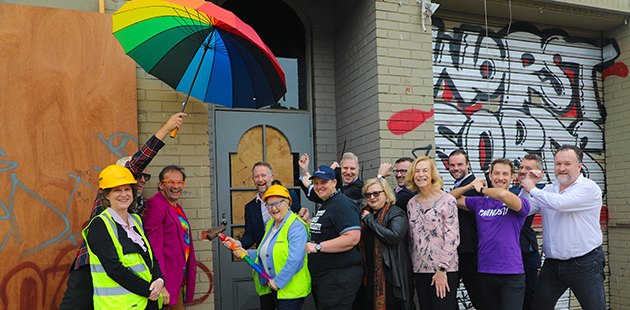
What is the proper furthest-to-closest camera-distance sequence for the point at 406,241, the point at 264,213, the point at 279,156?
the point at 279,156, the point at 264,213, the point at 406,241

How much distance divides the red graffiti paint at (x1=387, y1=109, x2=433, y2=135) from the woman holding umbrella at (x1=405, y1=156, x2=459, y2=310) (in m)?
1.08

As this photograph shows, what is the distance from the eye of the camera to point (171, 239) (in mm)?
3645

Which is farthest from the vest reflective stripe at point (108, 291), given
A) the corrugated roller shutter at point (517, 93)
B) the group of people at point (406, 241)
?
the corrugated roller shutter at point (517, 93)

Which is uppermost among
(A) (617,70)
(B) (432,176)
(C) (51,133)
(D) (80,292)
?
(A) (617,70)

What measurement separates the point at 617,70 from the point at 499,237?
4735mm

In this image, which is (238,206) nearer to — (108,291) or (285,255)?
(285,255)

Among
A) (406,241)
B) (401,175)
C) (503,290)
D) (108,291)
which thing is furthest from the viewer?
(401,175)

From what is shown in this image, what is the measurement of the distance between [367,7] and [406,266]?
122 inches

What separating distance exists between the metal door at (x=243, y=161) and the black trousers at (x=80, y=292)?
2.13 metres

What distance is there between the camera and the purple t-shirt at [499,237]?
3.79 m

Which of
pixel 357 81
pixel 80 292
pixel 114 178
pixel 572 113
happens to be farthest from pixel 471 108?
pixel 80 292

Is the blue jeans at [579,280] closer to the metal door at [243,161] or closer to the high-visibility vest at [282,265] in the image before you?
the high-visibility vest at [282,265]

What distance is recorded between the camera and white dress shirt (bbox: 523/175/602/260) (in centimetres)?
381

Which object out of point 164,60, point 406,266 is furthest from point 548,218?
point 164,60
